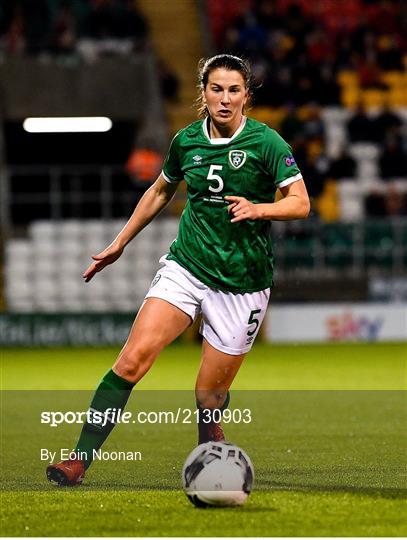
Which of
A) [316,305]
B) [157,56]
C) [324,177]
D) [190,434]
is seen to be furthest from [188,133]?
[157,56]

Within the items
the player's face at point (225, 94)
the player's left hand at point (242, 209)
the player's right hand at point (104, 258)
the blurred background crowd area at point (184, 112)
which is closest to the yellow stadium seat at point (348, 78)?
the blurred background crowd area at point (184, 112)

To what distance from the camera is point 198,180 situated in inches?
283

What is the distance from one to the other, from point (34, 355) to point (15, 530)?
12.9 metres

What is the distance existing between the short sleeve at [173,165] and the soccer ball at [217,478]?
5.29 ft

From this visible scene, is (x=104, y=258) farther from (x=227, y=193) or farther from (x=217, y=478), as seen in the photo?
(x=217, y=478)

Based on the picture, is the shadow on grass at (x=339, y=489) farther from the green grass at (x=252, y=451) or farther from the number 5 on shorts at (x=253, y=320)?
the number 5 on shorts at (x=253, y=320)

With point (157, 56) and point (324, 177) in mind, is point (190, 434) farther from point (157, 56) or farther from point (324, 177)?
point (157, 56)

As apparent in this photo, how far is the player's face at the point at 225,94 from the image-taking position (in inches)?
276

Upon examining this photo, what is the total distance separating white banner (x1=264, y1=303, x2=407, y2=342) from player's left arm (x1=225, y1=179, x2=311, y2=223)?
44.3 feet

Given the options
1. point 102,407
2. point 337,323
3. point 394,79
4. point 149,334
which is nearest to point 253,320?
point 149,334

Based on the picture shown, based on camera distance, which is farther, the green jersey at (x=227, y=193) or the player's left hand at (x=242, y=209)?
the green jersey at (x=227, y=193)

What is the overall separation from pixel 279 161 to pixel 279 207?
0.40m

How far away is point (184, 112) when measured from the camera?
80.9 ft

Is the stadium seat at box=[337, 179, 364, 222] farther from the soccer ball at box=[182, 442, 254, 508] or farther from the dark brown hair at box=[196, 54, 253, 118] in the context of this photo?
the soccer ball at box=[182, 442, 254, 508]
